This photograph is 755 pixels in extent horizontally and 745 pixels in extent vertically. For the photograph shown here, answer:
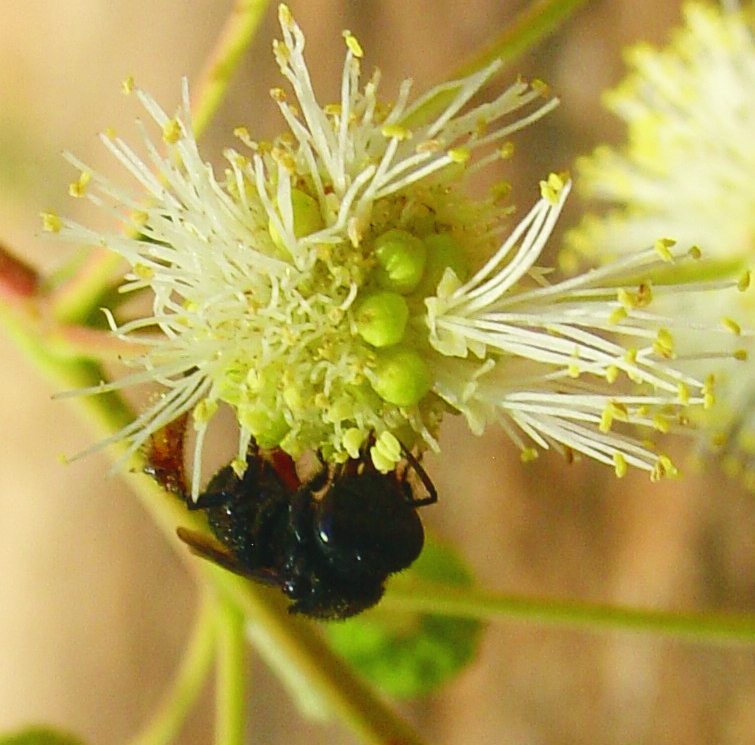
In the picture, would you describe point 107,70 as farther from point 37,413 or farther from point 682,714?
point 682,714

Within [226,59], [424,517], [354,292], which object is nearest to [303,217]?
[354,292]

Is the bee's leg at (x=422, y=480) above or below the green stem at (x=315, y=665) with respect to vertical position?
above

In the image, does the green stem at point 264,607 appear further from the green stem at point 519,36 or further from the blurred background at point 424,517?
the blurred background at point 424,517

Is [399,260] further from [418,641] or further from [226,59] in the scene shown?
[418,641]

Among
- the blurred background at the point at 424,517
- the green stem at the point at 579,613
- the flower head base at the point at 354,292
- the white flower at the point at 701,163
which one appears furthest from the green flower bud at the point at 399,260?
the blurred background at the point at 424,517

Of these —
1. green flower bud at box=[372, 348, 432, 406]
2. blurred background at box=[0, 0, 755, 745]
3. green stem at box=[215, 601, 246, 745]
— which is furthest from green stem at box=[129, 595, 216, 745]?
blurred background at box=[0, 0, 755, 745]

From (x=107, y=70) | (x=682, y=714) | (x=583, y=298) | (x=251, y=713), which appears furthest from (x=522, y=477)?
(x=583, y=298)
